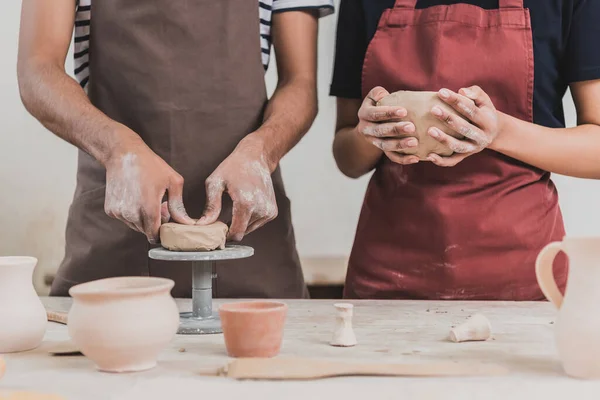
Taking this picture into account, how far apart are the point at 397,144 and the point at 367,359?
70cm

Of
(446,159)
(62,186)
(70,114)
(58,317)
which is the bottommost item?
(58,317)

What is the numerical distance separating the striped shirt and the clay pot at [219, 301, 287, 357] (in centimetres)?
110

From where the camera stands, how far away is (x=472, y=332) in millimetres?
1363

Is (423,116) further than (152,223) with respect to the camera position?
Yes

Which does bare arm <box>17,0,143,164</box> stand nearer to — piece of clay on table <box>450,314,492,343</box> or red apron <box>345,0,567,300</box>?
red apron <box>345,0,567,300</box>

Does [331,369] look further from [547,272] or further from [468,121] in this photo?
[468,121]

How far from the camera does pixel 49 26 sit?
1.95 meters

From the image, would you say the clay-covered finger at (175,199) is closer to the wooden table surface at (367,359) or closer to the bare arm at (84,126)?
the bare arm at (84,126)

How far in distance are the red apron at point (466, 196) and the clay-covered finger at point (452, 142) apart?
0.19 metres

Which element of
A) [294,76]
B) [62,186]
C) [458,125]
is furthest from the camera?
[62,186]

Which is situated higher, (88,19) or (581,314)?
(88,19)

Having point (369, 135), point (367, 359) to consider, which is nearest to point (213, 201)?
point (369, 135)

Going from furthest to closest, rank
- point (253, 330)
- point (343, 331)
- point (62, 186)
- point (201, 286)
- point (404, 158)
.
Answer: point (62, 186) < point (404, 158) < point (201, 286) < point (343, 331) < point (253, 330)

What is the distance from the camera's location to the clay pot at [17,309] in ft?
4.24
